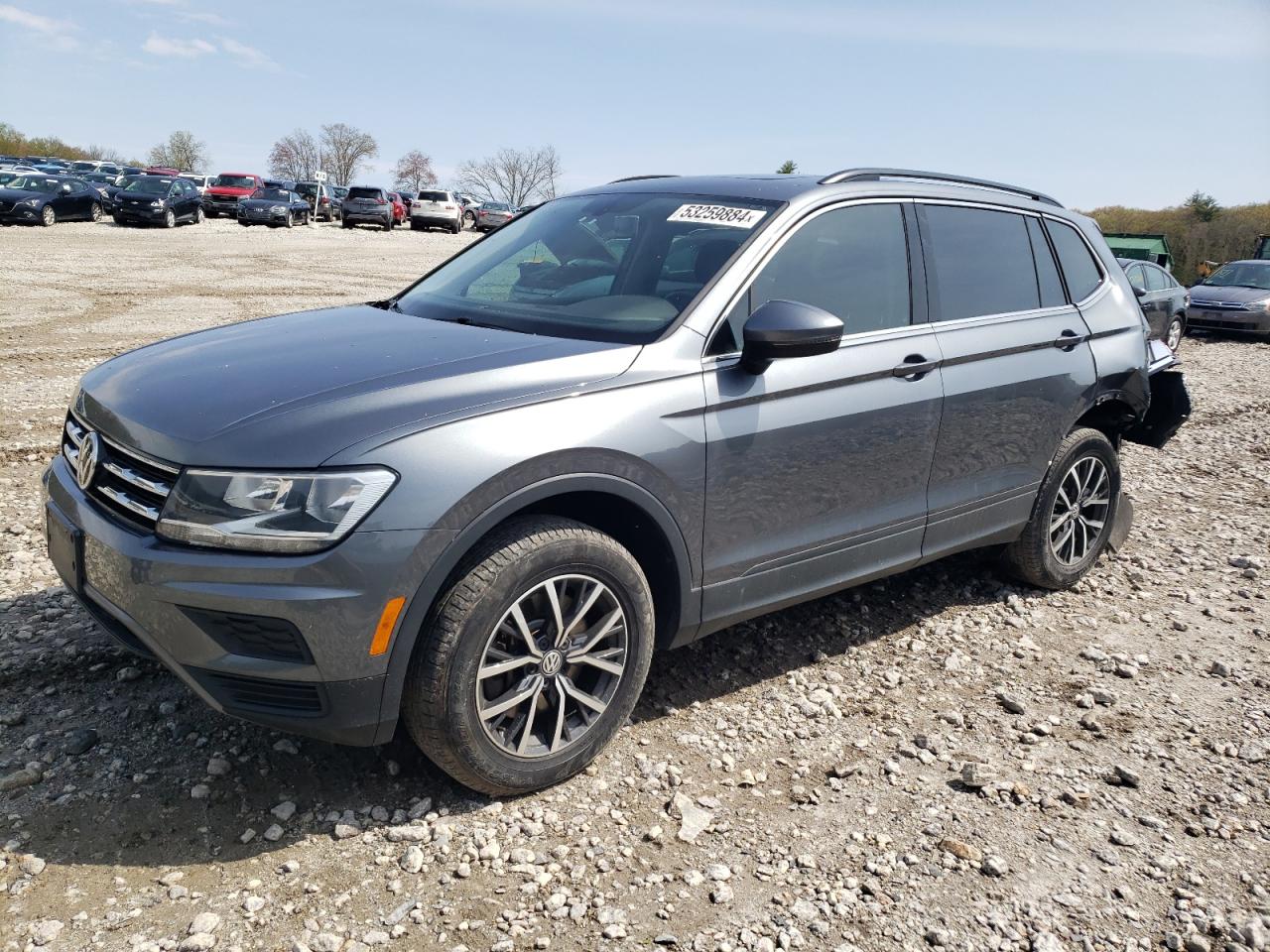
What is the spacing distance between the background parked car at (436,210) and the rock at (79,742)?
3911cm

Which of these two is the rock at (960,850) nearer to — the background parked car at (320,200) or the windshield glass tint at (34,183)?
the windshield glass tint at (34,183)

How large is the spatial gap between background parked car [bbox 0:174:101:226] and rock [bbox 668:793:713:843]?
3080 cm

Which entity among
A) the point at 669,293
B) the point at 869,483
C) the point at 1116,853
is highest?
the point at 669,293

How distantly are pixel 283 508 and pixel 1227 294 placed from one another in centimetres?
2006

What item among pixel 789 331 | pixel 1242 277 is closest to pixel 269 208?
pixel 1242 277

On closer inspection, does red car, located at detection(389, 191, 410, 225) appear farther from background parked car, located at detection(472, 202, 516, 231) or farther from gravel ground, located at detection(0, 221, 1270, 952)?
gravel ground, located at detection(0, 221, 1270, 952)

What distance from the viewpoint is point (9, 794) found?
297 centimetres

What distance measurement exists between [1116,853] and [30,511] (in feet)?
17.2

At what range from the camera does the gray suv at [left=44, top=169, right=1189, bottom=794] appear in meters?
2.61

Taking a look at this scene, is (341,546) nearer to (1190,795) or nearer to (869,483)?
(869,483)

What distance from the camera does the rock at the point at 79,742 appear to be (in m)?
3.20

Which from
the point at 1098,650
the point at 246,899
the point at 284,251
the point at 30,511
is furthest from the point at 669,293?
the point at 284,251

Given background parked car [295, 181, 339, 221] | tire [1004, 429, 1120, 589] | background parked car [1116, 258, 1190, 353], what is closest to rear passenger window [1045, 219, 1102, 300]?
tire [1004, 429, 1120, 589]

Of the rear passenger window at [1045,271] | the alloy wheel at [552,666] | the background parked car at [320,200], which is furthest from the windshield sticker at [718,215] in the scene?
the background parked car at [320,200]
